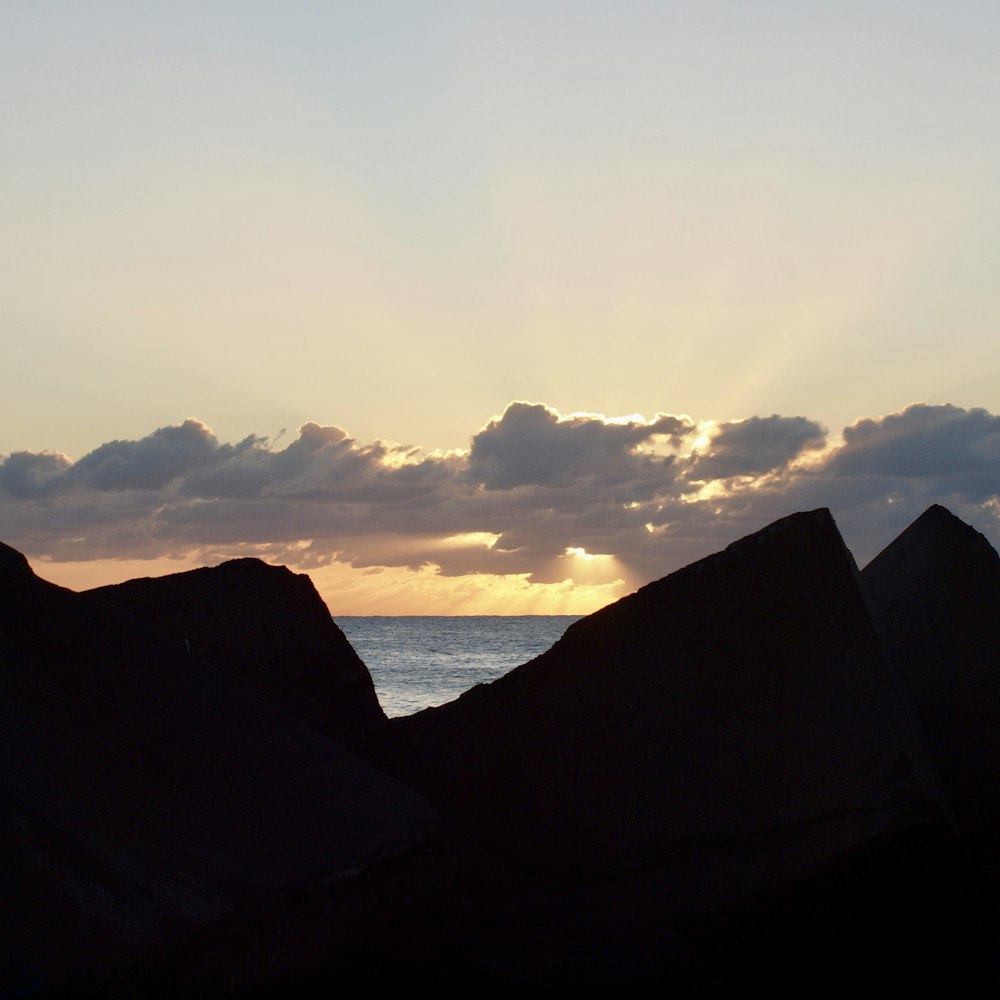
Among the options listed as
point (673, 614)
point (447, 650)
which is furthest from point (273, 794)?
point (447, 650)

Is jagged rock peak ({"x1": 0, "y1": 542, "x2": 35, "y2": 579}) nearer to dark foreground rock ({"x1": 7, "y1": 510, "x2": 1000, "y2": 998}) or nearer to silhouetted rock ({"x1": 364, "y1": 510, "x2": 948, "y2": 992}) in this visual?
dark foreground rock ({"x1": 7, "y1": 510, "x2": 1000, "y2": 998})

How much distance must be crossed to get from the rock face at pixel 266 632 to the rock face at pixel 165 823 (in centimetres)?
84

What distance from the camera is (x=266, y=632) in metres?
4.04

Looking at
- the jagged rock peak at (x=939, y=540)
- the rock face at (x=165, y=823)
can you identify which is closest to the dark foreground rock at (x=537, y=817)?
the rock face at (x=165, y=823)

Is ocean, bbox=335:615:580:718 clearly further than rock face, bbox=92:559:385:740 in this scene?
Yes

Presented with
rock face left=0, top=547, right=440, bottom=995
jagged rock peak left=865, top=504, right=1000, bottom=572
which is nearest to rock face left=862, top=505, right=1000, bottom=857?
jagged rock peak left=865, top=504, right=1000, bottom=572

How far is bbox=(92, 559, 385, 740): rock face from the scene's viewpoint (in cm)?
395

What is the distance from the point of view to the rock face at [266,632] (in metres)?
3.95

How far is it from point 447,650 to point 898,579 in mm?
31400

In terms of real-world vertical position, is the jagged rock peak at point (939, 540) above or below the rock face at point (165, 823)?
above

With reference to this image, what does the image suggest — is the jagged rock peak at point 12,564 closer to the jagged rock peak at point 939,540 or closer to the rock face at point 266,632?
the rock face at point 266,632

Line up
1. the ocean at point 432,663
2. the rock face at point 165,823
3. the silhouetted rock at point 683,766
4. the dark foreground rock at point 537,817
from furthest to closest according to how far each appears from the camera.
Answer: the ocean at point 432,663 < the silhouetted rock at point 683,766 < the dark foreground rock at point 537,817 < the rock face at point 165,823

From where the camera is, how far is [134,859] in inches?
92.0

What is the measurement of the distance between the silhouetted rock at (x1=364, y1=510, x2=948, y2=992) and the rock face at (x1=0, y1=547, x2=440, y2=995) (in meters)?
0.45
